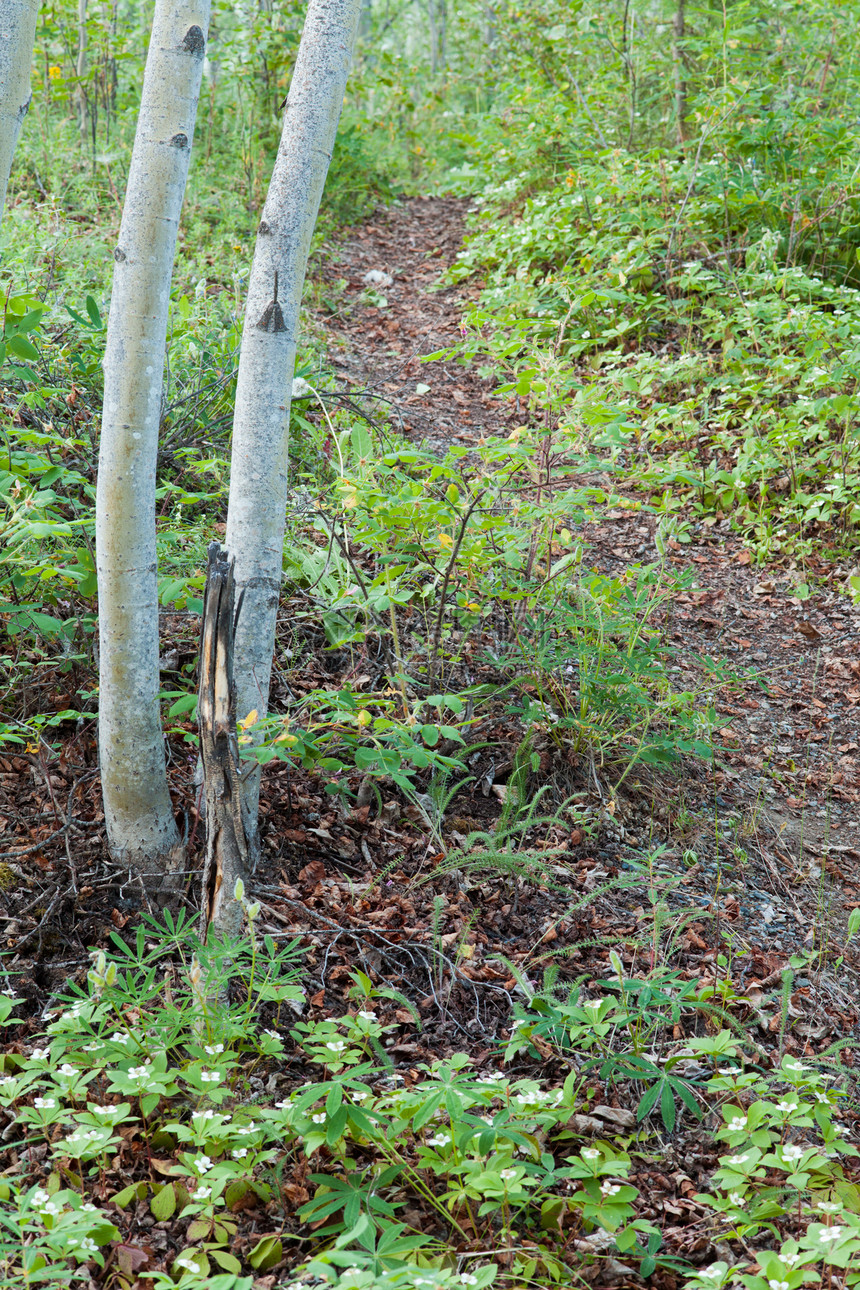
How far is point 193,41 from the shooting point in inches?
86.0

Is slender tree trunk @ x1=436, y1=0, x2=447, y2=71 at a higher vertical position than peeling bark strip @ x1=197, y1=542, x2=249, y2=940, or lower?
higher

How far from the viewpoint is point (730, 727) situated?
4.12 meters

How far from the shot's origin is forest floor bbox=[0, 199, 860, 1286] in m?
2.47

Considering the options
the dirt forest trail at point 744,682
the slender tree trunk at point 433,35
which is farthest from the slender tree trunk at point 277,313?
the slender tree trunk at point 433,35

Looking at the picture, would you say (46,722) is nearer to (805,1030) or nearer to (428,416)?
(805,1030)

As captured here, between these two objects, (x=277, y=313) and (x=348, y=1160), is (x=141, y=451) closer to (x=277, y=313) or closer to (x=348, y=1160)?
(x=277, y=313)

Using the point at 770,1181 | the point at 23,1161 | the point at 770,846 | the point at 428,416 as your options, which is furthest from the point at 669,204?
the point at 23,1161

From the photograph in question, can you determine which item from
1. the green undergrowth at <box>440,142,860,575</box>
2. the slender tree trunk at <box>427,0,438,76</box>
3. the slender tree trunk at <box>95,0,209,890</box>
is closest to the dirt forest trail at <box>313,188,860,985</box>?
the green undergrowth at <box>440,142,860,575</box>

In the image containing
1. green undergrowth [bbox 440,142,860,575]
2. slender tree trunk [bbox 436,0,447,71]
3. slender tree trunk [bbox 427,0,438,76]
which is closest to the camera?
green undergrowth [bbox 440,142,860,575]

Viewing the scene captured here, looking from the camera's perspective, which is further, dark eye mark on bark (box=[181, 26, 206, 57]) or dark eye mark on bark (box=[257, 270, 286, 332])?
dark eye mark on bark (box=[257, 270, 286, 332])

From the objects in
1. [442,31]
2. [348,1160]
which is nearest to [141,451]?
[348,1160]

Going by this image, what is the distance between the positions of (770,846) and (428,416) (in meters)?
3.98

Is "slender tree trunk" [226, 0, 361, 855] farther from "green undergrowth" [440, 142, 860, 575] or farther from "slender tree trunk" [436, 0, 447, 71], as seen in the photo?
"slender tree trunk" [436, 0, 447, 71]

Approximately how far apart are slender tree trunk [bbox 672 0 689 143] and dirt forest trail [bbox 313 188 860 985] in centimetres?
236
